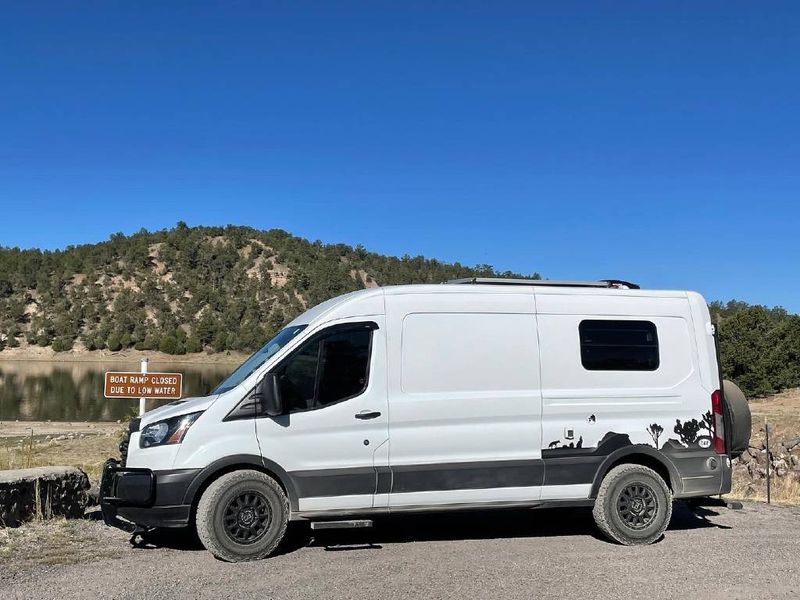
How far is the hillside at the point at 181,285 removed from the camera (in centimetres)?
11106

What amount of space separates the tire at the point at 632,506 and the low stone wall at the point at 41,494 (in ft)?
19.4

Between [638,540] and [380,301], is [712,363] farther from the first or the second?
[380,301]

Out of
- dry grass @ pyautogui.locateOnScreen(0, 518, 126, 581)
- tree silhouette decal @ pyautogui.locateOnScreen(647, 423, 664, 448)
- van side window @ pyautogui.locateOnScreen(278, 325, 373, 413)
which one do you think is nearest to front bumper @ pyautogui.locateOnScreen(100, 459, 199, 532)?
dry grass @ pyautogui.locateOnScreen(0, 518, 126, 581)

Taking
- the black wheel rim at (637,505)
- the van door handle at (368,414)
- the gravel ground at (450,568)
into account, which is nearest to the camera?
the gravel ground at (450,568)

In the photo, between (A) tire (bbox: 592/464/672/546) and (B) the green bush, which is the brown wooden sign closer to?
(A) tire (bbox: 592/464/672/546)

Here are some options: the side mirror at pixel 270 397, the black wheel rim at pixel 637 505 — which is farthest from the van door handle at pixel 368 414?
the black wheel rim at pixel 637 505

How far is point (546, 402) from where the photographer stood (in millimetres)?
7352

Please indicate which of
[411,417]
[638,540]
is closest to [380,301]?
[411,417]

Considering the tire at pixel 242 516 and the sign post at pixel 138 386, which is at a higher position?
the sign post at pixel 138 386

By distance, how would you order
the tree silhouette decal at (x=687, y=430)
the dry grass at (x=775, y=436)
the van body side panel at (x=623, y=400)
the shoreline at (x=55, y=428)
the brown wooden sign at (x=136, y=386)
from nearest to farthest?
the van body side panel at (x=623, y=400)
the tree silhouette decal at (x=687, y=430)
the brown wooden sign at (x=136, y=386)
the dry grass at (x=775, y=436)
the shoreline at (x=55, y=428)

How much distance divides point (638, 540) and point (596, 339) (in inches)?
82.9

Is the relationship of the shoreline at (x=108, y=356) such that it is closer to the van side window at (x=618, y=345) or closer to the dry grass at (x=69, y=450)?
the dry grass at (x=69, y=450)

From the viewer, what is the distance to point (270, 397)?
6.63 meters

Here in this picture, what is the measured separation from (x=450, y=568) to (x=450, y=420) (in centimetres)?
138
